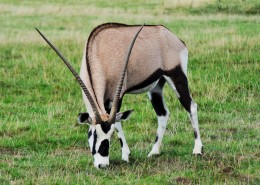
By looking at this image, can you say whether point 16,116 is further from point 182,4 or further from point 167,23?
point 182,4

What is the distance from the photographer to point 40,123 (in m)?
11.5

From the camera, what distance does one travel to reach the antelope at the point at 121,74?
8281 mm

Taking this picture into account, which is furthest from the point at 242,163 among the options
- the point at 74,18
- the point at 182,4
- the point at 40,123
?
the point at 182,4

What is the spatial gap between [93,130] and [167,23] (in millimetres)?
20558

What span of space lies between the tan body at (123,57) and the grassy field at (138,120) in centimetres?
106

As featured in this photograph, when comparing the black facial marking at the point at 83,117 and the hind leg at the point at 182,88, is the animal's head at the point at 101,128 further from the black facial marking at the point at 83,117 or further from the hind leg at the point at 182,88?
the hind leg at the point at 182,88

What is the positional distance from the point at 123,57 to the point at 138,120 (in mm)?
2787

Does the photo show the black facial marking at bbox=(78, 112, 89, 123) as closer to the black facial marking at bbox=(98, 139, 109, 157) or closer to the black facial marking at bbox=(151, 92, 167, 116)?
the black facial marking at bbox=(98, 139, 109, 157)

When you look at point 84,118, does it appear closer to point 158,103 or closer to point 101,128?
point 101,128

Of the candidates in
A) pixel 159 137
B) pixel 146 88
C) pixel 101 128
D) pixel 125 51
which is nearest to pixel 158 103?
pixel 159 137

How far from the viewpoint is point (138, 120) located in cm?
1197

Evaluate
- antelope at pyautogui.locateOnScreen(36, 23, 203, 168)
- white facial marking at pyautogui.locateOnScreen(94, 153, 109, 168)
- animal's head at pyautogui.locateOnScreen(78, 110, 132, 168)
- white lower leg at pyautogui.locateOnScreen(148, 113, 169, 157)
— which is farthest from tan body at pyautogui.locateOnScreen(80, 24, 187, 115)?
white lower leg at pyautogui.locateOnScreen(148, 113, 169, 157)

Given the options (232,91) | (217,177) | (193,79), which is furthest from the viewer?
(193,79)

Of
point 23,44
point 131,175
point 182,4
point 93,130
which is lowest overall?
point 131,175
